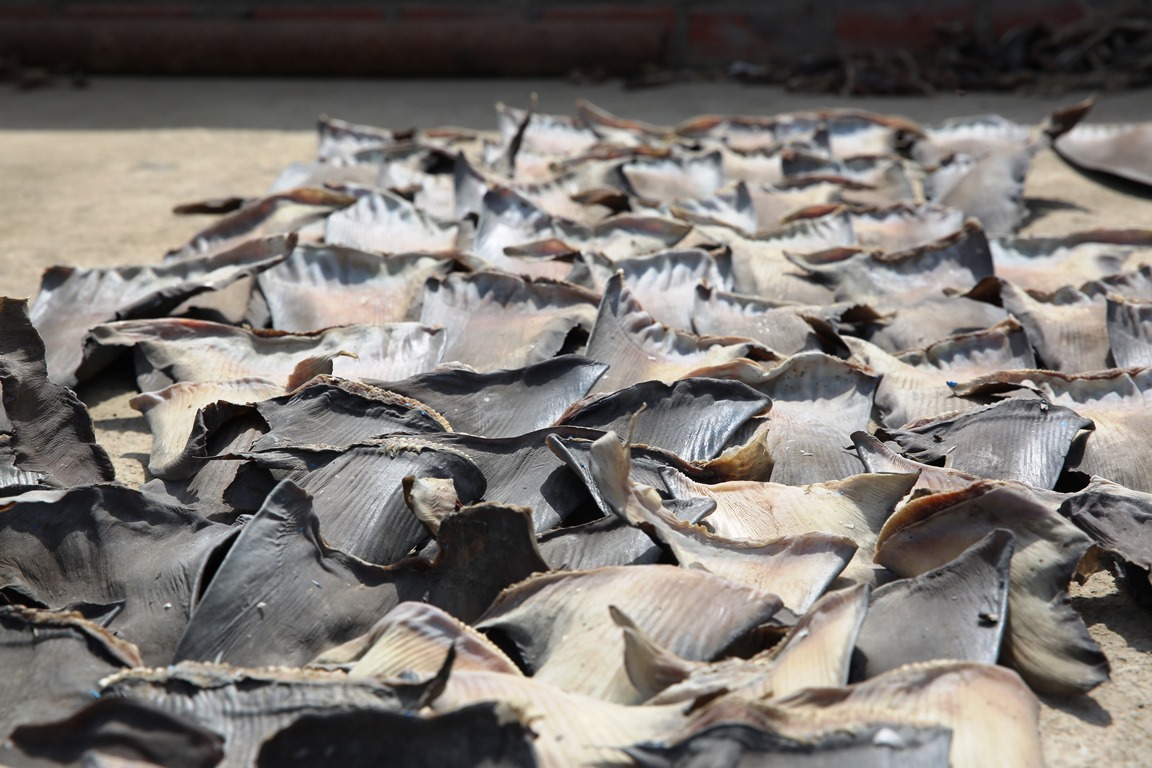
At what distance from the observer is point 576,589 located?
3.55 feet

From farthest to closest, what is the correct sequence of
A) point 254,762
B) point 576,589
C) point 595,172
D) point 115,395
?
point 595,172 < point 115,395 < point 576,589 < point 254,762

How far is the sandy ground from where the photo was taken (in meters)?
1.11

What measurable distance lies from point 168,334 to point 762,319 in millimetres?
937

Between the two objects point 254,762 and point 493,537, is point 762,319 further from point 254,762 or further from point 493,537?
point 254,762

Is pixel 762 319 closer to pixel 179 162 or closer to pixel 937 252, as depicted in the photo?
pixel 937 252

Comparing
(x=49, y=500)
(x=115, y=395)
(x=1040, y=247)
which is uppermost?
(x=1040, y=247)

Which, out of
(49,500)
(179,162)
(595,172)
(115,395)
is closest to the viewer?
(49,500)

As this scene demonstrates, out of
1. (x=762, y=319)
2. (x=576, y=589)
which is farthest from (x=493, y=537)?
(x=762, y=319)

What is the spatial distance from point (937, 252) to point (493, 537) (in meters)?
1.24

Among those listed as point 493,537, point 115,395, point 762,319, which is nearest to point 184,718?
point 493,537

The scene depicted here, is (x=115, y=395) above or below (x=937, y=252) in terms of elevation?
below

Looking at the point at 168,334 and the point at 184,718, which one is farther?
the point at 168,334

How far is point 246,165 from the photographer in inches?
119

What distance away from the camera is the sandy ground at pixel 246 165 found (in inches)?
43.9
